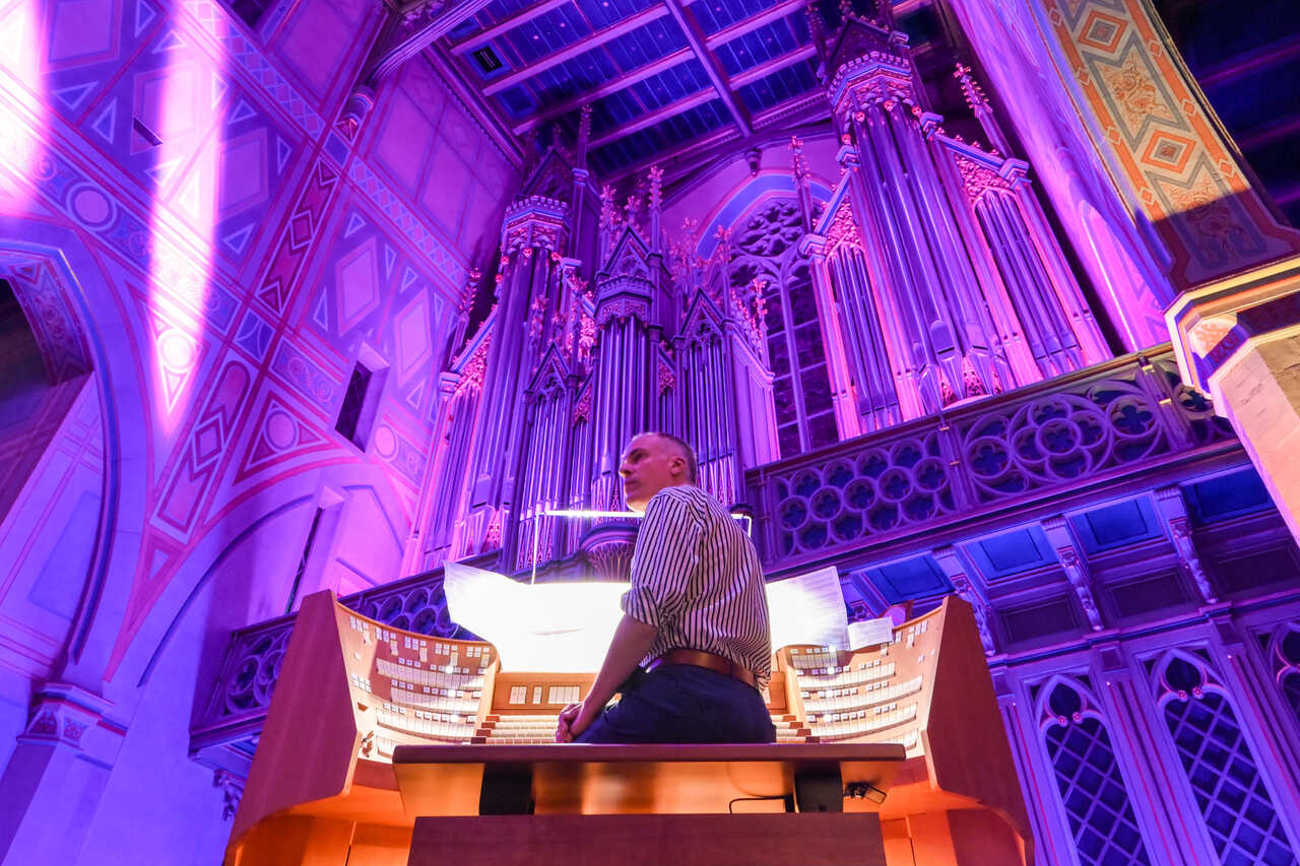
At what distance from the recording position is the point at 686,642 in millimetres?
1908

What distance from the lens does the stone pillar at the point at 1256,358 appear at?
9.86 ft

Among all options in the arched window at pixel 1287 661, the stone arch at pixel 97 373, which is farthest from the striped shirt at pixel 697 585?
the stone arch at pixel 97 373

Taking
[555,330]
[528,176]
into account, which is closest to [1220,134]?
[555,330]

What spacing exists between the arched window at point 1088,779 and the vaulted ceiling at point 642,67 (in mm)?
7160

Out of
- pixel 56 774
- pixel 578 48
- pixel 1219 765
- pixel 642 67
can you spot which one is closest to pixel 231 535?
pixel 56 774

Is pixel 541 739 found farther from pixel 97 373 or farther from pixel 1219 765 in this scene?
pixel 97 373

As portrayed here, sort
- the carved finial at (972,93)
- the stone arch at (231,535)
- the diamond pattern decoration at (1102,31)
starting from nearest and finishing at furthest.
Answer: the diamond pattern decoration at (1102,31) → the stone arch at (231,535) → the carved finial at (972,93)

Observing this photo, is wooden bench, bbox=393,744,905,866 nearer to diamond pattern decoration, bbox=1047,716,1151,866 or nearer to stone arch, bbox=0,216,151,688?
diamond pattern decoration, bbox=1047,716,1151,866

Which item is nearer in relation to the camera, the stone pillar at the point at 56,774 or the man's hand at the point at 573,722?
the man's hand at the point at 573,722

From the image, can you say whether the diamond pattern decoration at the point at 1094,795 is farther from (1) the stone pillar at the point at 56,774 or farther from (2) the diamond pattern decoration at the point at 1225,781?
(1) the stone pillar at the point at 56,774

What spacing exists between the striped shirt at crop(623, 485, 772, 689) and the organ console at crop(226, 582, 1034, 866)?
309mm

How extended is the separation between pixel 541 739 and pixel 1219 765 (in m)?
3.19

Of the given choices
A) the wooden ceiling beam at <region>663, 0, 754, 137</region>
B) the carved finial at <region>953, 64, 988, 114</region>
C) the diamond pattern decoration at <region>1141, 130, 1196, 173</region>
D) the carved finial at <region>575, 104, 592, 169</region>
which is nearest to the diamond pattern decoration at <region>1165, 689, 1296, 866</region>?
the diamond pattern decoration at <region>1141, 130, 1196, 173</region>

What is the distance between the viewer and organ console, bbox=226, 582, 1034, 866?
5.48 feet
